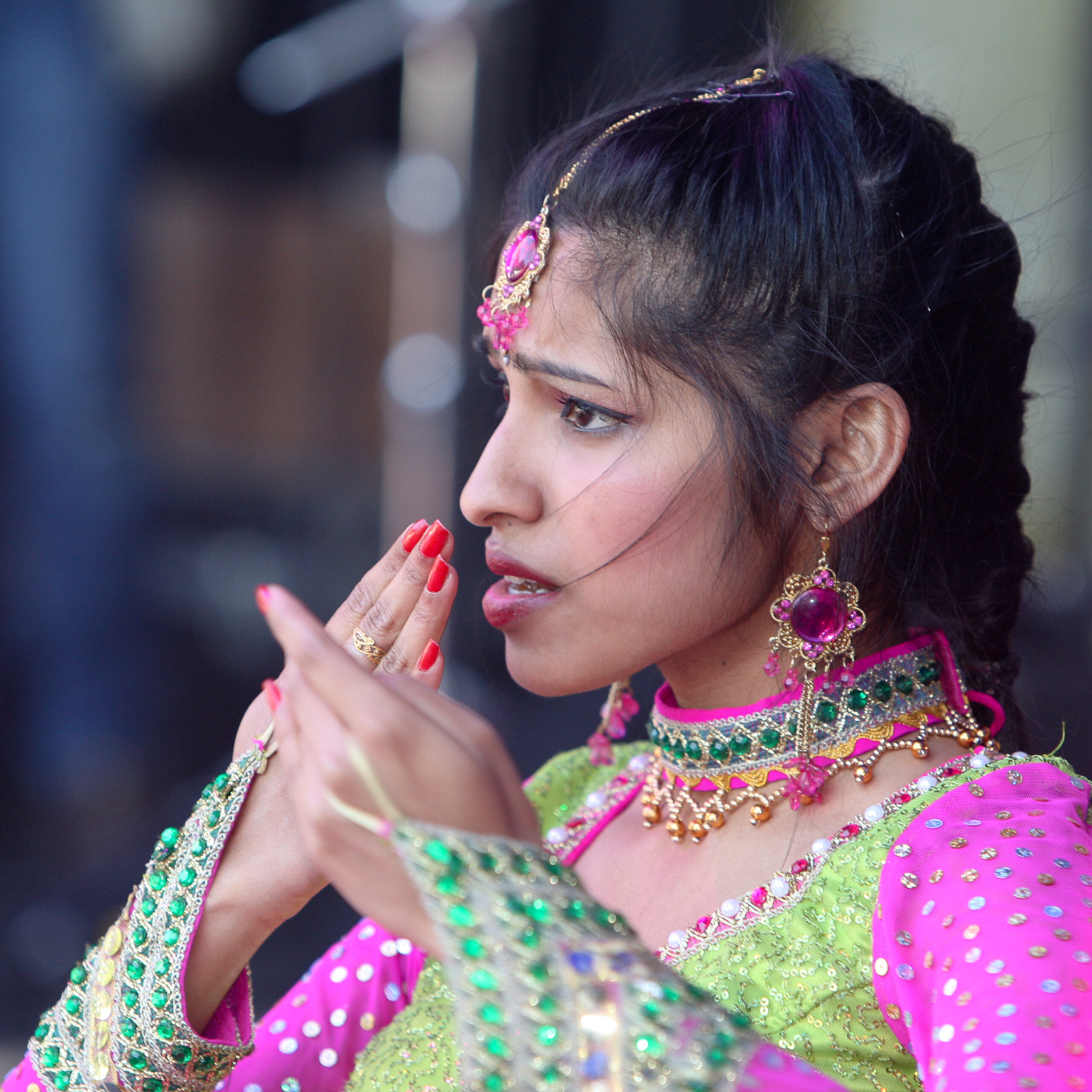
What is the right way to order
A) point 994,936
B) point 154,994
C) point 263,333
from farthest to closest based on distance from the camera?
point 263,333
point 154,994
point 994,936

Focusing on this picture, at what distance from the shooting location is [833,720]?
1.03 metres

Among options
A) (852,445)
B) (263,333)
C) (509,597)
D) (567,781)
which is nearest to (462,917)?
(509,597)

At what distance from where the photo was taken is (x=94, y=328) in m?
2.96

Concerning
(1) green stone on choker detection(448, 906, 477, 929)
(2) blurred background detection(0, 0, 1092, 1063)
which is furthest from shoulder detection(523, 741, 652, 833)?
(2) blurred background detection(0, 0, 1092, 1063)

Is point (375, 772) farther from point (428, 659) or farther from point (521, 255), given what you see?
point (521, 255)

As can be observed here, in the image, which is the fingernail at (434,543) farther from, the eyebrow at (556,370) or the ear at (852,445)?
the ear at (852,445)

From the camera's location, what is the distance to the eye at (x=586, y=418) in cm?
101

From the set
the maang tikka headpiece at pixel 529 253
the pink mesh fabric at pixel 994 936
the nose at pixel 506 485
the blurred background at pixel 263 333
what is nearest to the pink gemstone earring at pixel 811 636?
the pink mesh fabric at pixel 994 936

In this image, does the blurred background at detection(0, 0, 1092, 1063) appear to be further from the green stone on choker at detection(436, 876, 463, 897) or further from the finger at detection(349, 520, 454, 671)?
the green stone on choker at detection(436, 876, 463, 897)

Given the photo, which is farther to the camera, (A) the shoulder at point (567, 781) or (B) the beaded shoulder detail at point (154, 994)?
(A) the shoulder at point (567, 781)

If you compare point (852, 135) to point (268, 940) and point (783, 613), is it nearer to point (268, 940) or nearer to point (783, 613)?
point (783, 613)

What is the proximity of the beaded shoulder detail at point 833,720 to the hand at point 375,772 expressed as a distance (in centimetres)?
43

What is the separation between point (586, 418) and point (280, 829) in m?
0.45

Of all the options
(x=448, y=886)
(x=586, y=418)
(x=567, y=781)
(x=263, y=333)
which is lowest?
(x=567, y=781)
